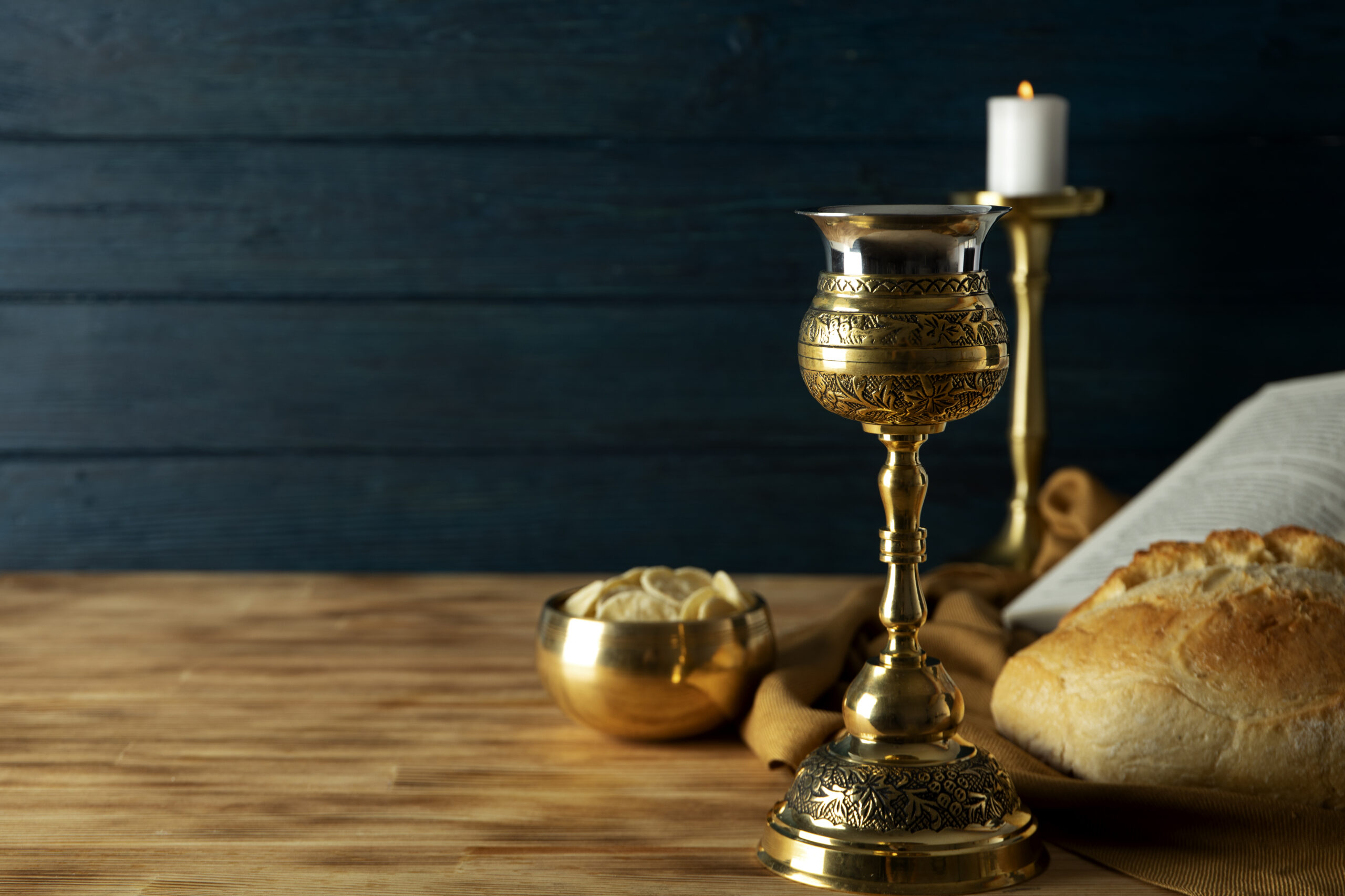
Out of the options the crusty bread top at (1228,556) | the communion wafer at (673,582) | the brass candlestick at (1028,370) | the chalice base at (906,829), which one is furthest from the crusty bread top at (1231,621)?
the brass candlestick at (1028,370)

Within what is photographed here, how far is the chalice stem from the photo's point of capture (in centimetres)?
68

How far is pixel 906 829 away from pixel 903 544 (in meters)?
0.14

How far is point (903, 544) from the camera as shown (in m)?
0.69

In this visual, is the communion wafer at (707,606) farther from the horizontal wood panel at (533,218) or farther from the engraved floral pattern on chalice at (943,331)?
the horizontal wood panel at (533,218)

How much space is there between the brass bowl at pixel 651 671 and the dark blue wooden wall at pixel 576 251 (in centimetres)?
74

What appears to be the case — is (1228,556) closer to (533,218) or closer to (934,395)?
(934,395)

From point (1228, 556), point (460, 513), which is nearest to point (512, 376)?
point (460, 513)

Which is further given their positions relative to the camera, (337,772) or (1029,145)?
(1029,145)

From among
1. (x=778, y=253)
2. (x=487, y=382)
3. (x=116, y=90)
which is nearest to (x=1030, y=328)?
(x=778, y=253)

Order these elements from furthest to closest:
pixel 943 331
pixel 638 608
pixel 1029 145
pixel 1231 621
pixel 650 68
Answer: pixel 650 68
pixel 1029 145
pixel 638 608
pixel 1231 621
pixel 943 331

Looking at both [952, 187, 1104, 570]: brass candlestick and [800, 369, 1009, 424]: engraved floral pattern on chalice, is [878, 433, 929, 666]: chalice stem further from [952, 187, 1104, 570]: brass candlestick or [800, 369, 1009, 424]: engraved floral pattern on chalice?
[952, 187, 1104, 570]: brass candlestick

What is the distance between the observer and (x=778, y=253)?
155cm

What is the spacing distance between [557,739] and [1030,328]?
70 centimetres

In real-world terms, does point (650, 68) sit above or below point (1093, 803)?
above
